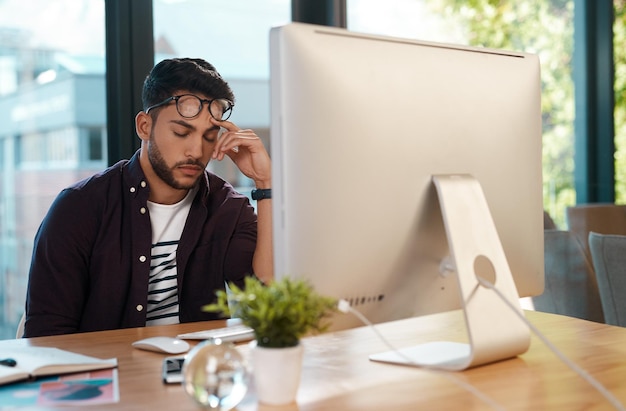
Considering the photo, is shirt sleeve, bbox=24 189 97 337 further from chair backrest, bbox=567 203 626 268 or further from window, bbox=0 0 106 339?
chair backrest, bbox=567 203 626 268

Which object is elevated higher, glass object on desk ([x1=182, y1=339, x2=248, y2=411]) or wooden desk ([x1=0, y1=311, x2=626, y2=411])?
glass object on desk ([x1=182, y1=339, x2=248, y2=411])

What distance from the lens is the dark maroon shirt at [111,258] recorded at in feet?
6.53

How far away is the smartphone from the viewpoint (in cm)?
130

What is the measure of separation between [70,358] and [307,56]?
2.22ft

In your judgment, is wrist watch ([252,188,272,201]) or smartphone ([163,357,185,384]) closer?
smartphone ([163,357,185,384])

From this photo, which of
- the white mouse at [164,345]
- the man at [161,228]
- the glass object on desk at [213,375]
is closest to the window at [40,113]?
the man at [161,228]

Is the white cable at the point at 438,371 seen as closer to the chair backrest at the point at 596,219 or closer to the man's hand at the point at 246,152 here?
the man's hand at the point at 246,152

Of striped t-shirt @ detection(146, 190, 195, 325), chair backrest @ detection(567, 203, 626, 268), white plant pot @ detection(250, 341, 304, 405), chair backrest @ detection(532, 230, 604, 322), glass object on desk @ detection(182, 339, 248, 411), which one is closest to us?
glass object on desk @ detection(182, 339, 248, 411)

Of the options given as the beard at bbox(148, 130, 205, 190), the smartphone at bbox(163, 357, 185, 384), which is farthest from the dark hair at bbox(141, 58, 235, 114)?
the smartphone at bbox(163, 357, 185, 384)

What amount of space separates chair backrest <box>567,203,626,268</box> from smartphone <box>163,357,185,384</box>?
104 inches

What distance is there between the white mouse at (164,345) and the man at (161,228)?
48 cm

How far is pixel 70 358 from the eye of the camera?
1.42 m

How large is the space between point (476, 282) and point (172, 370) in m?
0.53

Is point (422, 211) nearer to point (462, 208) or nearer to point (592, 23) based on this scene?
point (462, 208)
